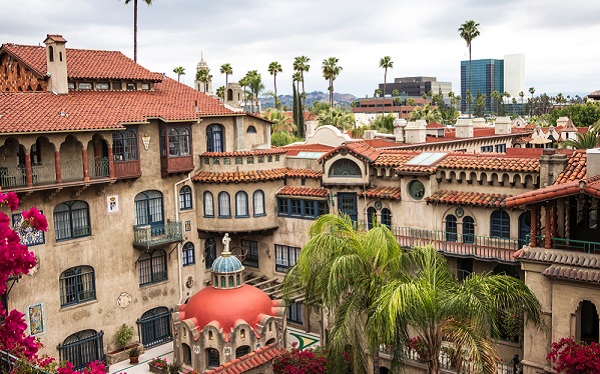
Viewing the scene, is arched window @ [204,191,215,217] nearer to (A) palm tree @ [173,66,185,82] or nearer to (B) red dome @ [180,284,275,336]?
(B) red dome @ [180,284,275,336]

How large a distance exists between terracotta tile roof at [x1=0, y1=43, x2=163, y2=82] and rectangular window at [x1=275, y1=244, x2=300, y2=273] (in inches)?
525

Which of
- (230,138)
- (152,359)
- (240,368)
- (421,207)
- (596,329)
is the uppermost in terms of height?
(230,138)

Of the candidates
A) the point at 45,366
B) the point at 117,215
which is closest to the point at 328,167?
the point at 117,215

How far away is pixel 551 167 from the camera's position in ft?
89.7

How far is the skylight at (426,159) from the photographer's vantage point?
107ft

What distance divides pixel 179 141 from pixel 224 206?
4.76 m

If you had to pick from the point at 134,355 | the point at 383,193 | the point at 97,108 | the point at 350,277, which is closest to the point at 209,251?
the point at 134,355

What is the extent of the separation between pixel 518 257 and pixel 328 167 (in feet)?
50.8

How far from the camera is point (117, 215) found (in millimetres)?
35156

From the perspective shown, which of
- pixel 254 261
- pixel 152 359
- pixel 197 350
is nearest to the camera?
pixel 197 350

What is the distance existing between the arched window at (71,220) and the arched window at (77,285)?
186cm

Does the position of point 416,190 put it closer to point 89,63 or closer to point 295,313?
point 295,313

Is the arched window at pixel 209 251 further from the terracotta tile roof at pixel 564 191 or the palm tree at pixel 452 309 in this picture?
the terracotta tile roof at pixel 564 191

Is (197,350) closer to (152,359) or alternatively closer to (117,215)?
(152,359)
